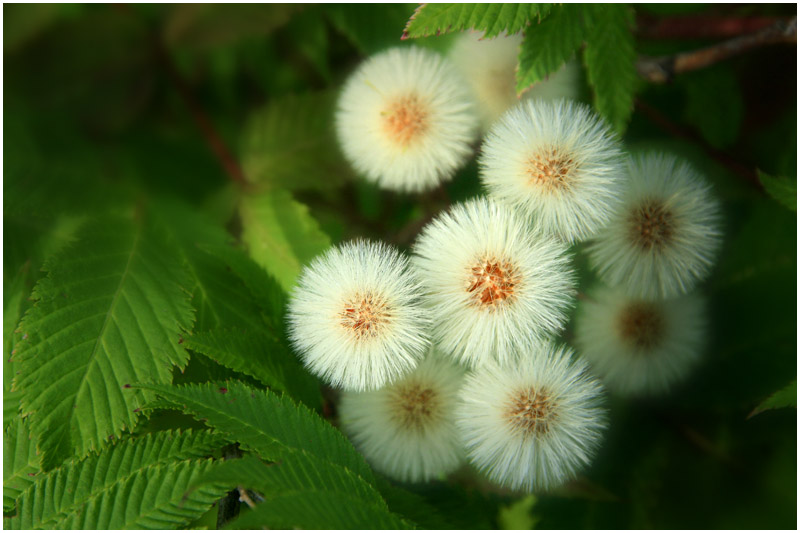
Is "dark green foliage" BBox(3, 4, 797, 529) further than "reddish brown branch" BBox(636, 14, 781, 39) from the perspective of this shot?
No

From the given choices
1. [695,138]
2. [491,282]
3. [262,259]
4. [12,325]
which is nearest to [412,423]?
[491,282]

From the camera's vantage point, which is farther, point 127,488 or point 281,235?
point 281,235

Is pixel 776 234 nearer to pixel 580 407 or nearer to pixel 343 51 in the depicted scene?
pixel 580 407

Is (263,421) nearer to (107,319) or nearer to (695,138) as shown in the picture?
(107,319)

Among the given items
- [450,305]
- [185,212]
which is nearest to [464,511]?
[450,305]

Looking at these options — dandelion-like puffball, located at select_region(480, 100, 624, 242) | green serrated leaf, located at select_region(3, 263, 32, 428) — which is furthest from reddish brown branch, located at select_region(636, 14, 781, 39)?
green serrated leaf, located at select_region(3, 263, 32, 428)

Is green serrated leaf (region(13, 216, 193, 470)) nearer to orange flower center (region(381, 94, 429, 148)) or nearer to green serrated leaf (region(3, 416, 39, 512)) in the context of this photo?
green serrated leaf (region(3, 416, 39, 512))

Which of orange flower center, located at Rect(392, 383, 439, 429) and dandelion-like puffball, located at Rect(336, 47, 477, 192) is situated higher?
dandelion-like puffball, located at Rect(336, 47, 477, 192)
